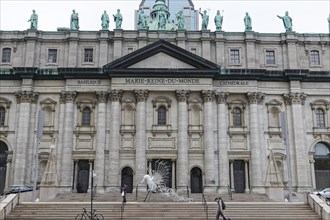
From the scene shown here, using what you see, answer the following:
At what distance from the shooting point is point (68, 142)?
4538 cm

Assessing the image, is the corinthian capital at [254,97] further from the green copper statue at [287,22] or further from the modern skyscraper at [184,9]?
the modern skyscraper at [184,9]

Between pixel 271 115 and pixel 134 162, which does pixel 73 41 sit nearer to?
pixel 134 162

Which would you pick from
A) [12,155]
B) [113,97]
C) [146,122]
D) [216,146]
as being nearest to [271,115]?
[216,146]

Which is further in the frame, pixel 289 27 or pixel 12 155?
pixel 289 27

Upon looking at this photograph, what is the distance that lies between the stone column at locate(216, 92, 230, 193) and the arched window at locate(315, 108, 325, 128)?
34.5 feet

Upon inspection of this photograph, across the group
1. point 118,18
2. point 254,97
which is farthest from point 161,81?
point 254,97

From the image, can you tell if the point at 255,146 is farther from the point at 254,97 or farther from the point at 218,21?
the point at 218,21

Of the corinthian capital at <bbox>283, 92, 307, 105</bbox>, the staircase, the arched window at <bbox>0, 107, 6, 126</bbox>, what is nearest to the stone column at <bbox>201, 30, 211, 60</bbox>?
the corinthian capital at <bbox>283, 92, 307, 105</bbox>

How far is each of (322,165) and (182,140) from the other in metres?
16.1

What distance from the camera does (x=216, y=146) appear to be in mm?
45688

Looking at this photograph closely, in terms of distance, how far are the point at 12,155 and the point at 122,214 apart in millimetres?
22167

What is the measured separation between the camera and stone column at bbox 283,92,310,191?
45.4m

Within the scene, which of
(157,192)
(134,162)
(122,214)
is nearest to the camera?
(122,214)

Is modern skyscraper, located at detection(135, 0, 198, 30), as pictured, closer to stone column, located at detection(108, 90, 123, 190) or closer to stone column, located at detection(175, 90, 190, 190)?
stone column, located at detection(108, 90, 123, 190)
